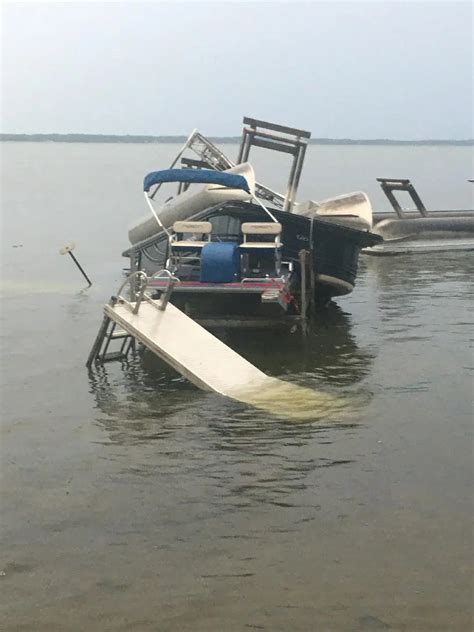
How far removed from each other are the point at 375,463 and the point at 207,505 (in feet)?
6.54

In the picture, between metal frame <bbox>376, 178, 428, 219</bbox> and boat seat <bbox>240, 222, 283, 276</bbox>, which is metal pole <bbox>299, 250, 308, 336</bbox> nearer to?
boat seat <bbox>240, 222, 283, 276</bbox>

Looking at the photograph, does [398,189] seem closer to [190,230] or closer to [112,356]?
[190,230]

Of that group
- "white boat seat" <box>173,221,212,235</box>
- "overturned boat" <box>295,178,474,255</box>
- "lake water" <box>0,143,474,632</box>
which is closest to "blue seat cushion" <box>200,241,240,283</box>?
"white boat seat" <box>173,221,212,235</box>

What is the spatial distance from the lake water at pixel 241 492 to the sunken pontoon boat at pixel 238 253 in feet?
2.88

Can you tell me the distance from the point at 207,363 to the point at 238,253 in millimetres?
4182

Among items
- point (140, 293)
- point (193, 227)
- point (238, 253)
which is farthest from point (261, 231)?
point (140, 293)

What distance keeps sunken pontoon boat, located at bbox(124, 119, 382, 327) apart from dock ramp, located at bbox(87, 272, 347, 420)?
155 cm

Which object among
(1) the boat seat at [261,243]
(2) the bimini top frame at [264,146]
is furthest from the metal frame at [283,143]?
(1) the boat seat at [261,243]

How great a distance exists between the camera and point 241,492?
7.96 meters

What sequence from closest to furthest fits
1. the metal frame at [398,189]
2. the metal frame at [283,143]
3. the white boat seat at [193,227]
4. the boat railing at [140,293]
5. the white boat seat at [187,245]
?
the boat railing at [140,293]
the white boat seat at [193,227]
the white boat seat at [187,245]
the metal frame at [283,143]
the metal frame at [398,189]

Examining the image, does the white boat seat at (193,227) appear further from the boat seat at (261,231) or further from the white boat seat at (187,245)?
the boat seat at (261,231)

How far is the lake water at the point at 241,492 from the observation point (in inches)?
237

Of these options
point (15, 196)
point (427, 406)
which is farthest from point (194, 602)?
point (15, 196)

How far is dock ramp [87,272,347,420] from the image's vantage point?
34.9 ft
